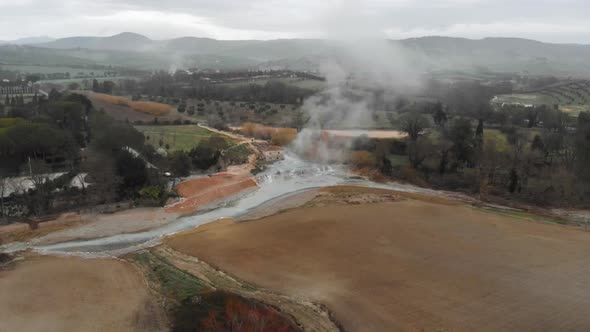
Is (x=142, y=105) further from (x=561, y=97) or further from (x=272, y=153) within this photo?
(x=561, y=97)

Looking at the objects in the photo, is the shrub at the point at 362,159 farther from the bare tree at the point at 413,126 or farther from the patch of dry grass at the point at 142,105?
the patch of dry grass at the point at 142,105

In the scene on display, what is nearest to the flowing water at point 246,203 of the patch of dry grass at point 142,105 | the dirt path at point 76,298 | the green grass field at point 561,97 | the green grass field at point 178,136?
the dirt path at point 76,298

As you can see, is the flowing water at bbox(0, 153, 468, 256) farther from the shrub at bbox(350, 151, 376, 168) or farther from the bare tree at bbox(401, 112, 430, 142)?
the bare tree at bbox(401, 112, 430, 142)

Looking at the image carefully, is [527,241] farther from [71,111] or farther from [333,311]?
[71,111]

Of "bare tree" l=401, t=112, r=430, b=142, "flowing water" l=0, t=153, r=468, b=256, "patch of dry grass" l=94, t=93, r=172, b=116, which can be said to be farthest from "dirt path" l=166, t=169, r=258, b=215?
"patch of dry grass" l=94, t=93, r=172, b=116

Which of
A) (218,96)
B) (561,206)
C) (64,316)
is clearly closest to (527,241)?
(561,206)
